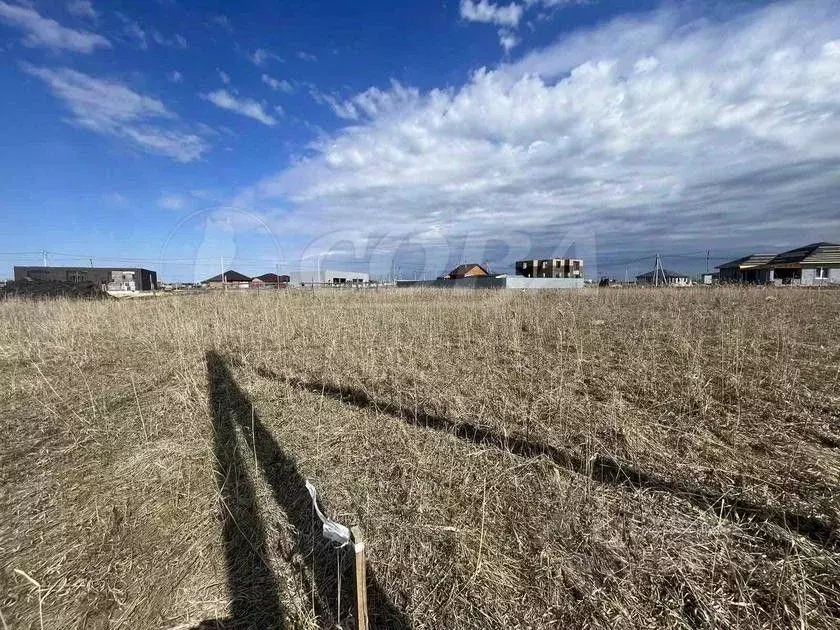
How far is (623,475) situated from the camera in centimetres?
220

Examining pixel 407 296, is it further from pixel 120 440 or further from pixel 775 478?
pixel 775 478

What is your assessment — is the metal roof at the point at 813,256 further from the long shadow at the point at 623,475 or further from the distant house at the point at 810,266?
the long shadow at the point at 623,475

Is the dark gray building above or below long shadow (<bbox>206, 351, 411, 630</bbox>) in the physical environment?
above

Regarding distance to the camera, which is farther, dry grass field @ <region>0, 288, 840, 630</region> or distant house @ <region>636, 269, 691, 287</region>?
distant house @ <region>636, 269, 691, 287</region>

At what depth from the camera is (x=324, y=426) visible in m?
3.04

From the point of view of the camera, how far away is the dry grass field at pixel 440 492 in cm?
145

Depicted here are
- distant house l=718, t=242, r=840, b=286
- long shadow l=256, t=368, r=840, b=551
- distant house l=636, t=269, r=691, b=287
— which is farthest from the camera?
distant house l=718, t=242, r=840, b=286

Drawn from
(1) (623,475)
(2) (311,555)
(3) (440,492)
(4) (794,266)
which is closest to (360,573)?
(2) (311,555)

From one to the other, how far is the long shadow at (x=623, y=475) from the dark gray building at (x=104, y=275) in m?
40.9

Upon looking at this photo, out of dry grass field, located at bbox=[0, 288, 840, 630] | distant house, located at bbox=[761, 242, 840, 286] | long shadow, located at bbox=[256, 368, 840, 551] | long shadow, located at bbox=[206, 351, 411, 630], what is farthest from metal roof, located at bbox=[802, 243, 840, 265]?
long shadow, located at bbox=[206, 351, 411, 630]

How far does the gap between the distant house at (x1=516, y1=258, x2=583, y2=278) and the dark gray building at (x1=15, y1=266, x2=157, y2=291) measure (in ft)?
123

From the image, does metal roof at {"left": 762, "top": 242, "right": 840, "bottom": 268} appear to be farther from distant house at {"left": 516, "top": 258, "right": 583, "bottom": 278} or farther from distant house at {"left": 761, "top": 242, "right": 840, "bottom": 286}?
distant house at {"left": 516, "top": 258, "right": 583, "bottom": 278}

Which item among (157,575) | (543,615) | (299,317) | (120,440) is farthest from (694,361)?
(299,317)

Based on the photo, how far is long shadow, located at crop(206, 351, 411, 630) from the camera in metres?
1.42
